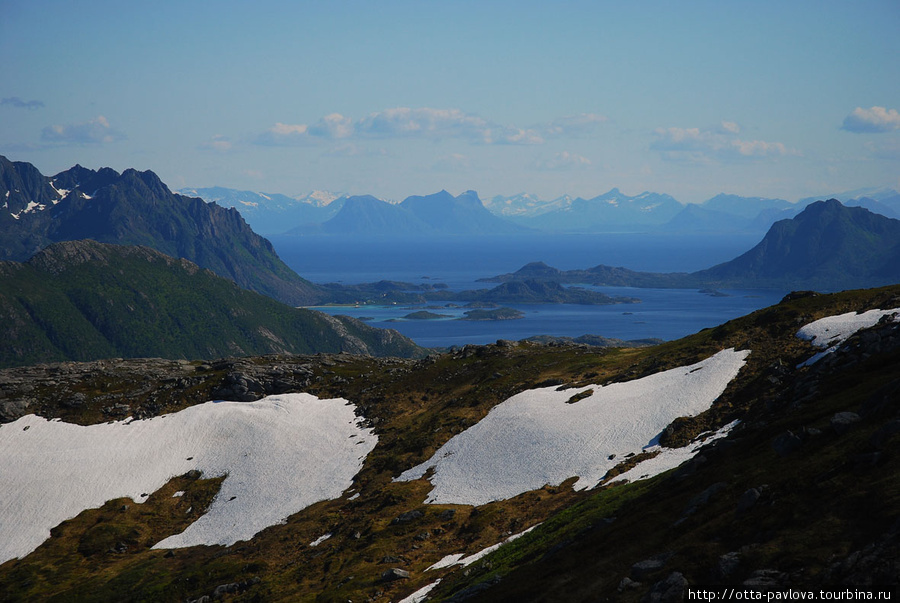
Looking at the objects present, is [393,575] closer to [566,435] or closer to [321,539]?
[321,539]

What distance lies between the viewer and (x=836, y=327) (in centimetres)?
6931

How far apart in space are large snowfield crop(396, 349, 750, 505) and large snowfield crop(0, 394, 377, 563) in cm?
1694

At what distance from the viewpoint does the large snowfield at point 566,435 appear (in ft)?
212

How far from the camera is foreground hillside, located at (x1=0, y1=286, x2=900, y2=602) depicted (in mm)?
29219

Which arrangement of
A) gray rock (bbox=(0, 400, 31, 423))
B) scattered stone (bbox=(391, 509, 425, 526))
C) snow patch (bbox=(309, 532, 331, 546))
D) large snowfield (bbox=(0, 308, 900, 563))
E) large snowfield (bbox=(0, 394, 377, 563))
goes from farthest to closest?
gray rock (bbox=(0, 400, 31, 423))
large snowfield (bbox=(0, 394, 377, 563))
large snowfield (bbox=(0, 308, 900, 563))
snow patch (bbox=(309, 532, 331, 546))
scattered stone (bbox=(391, 509, 425, 526))

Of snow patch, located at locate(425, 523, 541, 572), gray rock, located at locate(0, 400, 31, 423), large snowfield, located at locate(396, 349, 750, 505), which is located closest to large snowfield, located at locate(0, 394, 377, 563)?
gray rock, located at locate(0, 400, 31, 423)

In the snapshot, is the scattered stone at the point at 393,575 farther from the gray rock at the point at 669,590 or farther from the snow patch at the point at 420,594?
the gray rock at the point at 669,590

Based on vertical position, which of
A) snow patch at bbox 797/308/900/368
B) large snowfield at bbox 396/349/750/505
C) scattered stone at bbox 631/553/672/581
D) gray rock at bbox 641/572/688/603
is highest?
snow patch at bbox 797/308/900/368

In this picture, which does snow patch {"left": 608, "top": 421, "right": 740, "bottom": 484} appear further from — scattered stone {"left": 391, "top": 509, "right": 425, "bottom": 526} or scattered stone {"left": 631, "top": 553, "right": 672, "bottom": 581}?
scattered stone {"left": 631, "top": 553, "right": 672, "bottom": 581}

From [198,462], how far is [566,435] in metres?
53.5

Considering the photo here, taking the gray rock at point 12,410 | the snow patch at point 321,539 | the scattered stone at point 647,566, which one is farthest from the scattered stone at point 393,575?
the gray rock at point 12,410

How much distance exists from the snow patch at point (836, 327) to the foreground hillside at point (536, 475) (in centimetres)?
32

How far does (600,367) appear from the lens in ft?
309

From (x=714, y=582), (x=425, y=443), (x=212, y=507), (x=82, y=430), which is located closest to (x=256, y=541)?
(x=212, y=507)
